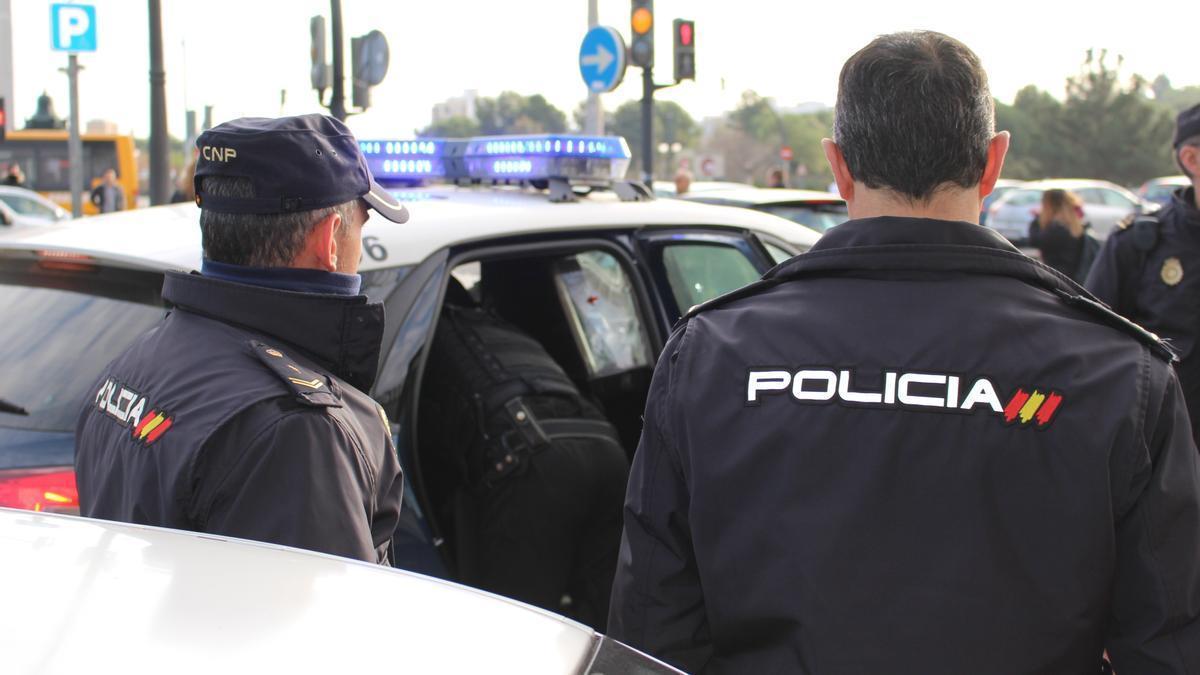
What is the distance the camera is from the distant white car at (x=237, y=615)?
115 cm

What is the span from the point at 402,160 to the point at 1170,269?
2356mm

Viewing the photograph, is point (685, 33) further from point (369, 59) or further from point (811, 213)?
point (811, 213)

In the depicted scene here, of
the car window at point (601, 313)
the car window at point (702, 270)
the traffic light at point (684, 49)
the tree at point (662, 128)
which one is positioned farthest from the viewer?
the tree at point (662, 128)

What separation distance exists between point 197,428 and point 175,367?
0.51 ft

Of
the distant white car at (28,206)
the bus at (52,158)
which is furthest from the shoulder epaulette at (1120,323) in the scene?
the bus at (52,158)

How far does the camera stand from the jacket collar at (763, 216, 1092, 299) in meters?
1.58

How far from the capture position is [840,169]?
1.69 metres

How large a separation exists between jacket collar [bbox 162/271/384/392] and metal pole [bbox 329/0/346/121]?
28.7 ft

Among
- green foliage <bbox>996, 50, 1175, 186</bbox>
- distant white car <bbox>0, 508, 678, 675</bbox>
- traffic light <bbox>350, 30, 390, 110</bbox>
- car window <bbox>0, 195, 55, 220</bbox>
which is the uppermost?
green foliage <bbox>996, 50, 1175, 186</bbox>

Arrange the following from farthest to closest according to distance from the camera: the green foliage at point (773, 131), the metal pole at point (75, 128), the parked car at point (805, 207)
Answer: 1. the green foliage at point (773, 131)
2. the metal pole at point (75, 128)
3. the parked car at point (805, 207)

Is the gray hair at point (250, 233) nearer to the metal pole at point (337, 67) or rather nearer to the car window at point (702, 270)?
the car window at point (702, 270)

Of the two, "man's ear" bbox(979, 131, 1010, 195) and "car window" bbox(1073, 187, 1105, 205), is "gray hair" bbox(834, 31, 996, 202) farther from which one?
"car window" bbox(1073, 187, 1105, 205)

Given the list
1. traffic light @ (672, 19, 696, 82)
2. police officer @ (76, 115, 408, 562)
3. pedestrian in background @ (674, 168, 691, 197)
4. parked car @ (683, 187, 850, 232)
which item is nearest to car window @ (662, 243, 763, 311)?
police officer @ (76, 115, 408, 562)

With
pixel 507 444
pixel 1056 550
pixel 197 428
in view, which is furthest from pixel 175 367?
pixel 507 444
